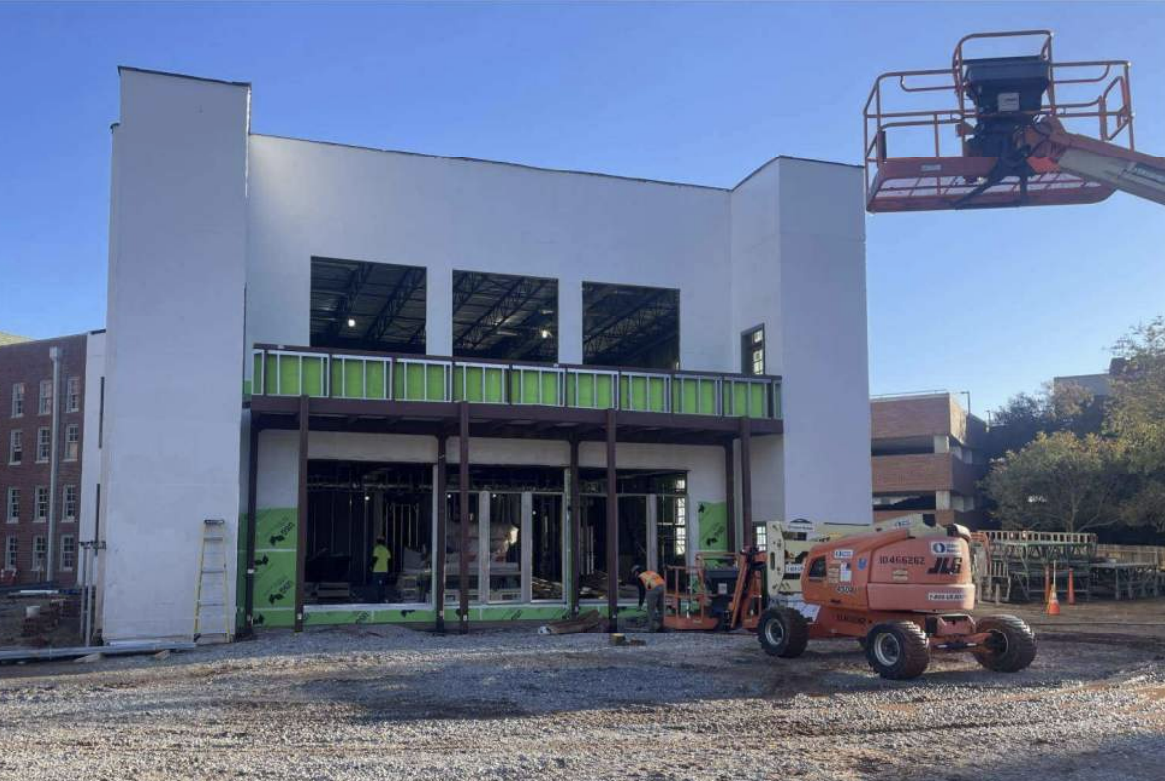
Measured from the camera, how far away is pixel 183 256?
63.1 feet

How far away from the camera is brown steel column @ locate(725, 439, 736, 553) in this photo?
79.5ft

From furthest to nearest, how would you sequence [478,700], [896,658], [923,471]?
1. [923,471]
2. [896,658]
3. [478,700]

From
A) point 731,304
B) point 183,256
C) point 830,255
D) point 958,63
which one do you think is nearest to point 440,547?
point 183,256

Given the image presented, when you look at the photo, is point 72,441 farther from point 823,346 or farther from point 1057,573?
point 1057,573

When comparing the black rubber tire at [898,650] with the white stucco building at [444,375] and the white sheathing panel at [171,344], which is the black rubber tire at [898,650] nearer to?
the white stucco building at [444,375]

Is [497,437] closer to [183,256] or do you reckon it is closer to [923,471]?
[183,256]

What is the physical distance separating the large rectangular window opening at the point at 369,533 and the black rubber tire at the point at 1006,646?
38.6 feet

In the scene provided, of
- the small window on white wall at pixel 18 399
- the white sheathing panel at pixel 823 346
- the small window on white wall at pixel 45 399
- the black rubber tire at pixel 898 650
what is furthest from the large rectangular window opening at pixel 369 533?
the small window on white wall at pixel 18 399

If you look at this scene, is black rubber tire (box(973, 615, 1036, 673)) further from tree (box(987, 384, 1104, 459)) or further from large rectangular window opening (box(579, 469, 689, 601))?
tree (box(987, 384, 1104, 459))

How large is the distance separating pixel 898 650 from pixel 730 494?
10633 mm

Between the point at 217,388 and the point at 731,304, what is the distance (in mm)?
12007

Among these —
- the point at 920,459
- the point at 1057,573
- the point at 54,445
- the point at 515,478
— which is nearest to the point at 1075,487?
→ the point at 920,459

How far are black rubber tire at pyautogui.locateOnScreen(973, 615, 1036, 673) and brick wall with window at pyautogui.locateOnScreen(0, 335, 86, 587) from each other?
4665cm

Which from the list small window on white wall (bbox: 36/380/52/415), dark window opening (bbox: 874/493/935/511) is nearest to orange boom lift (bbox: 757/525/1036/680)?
dark window opening (bbox: 874/493/935/511)
